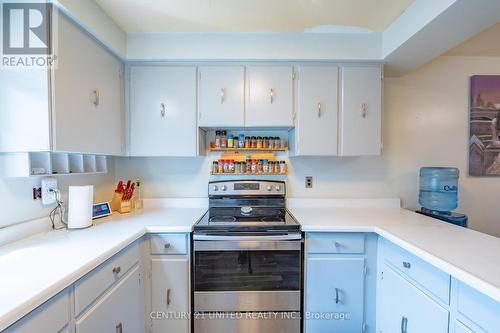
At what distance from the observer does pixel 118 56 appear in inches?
68.6

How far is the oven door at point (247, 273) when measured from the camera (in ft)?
5.00

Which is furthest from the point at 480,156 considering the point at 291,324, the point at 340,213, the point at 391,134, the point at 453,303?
the point at 291,324

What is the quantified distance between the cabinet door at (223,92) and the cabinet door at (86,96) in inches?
25.7

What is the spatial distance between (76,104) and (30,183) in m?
0.53

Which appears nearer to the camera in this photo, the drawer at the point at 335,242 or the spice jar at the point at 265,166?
the drawer at the point at 335,242

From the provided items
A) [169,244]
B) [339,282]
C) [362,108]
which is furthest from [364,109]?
[169,244]

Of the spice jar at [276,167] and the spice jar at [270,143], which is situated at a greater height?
the spice jar at [270,143]

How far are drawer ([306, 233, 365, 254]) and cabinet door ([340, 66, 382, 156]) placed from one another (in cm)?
70

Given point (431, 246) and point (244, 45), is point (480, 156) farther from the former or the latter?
point (244, 45)

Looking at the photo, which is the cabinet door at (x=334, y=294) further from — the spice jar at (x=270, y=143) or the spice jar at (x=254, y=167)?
the spice jar at (x=270, y=143)

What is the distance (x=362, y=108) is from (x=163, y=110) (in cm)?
162

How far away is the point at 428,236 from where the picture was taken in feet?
4.19

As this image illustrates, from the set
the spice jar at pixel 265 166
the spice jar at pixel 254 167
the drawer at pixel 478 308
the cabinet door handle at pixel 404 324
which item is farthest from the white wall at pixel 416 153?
the drawer at pixel 478 308

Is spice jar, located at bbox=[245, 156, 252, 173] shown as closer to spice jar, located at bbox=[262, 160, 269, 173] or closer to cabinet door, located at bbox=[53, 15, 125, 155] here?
spice jar, located at bbox=[262, 160, 269, 173]
